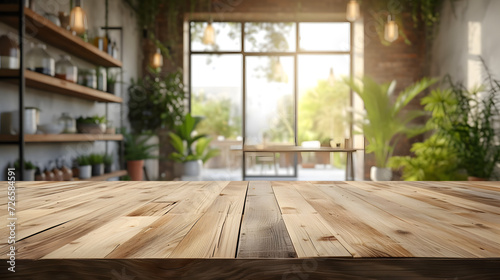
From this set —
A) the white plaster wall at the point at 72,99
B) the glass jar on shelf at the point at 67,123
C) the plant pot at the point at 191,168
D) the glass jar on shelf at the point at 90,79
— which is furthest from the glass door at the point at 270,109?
the glass jar on shelf at the point at 67,123

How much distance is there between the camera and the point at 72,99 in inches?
137

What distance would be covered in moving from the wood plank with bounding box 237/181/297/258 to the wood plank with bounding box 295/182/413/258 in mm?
89

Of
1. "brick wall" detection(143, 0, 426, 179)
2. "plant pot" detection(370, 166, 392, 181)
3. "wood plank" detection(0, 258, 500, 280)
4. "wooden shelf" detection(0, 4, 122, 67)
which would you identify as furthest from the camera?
"brick wall" detection(143, 0, 426, 179)

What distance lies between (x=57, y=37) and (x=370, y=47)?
4267 millimetres

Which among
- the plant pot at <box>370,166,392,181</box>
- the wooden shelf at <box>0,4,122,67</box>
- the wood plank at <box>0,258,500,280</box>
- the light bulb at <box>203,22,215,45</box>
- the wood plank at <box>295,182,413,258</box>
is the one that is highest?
the light bulb at <box>203,22,215,45</box>

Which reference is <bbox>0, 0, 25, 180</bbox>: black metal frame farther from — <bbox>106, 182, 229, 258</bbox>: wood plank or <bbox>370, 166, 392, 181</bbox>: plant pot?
<bbox>370, 166, 392, 181</bbox>: plant pot

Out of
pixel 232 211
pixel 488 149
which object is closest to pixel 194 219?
pixel 232 211

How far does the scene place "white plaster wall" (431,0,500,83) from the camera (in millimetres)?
4039

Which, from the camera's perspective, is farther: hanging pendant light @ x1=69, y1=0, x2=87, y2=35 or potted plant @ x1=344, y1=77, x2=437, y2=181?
potted plant @ x1=344, y1=77, x2=437, y2=181

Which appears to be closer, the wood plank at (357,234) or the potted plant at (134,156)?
the wood plank at (357,234)

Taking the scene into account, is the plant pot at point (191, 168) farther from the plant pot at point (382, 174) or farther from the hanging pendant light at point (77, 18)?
the hanging pendant light at point (77, 18)

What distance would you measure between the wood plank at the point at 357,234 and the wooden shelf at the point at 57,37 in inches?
94.4

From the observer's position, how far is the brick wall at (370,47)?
5.43 meters

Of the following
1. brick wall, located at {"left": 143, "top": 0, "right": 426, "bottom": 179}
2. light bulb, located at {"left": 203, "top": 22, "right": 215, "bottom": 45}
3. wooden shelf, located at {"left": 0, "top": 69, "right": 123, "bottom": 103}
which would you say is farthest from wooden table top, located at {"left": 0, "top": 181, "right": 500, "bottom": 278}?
brick wall, located at {"left": 143, "top": 0, "right": 426, "bottom": 179}
